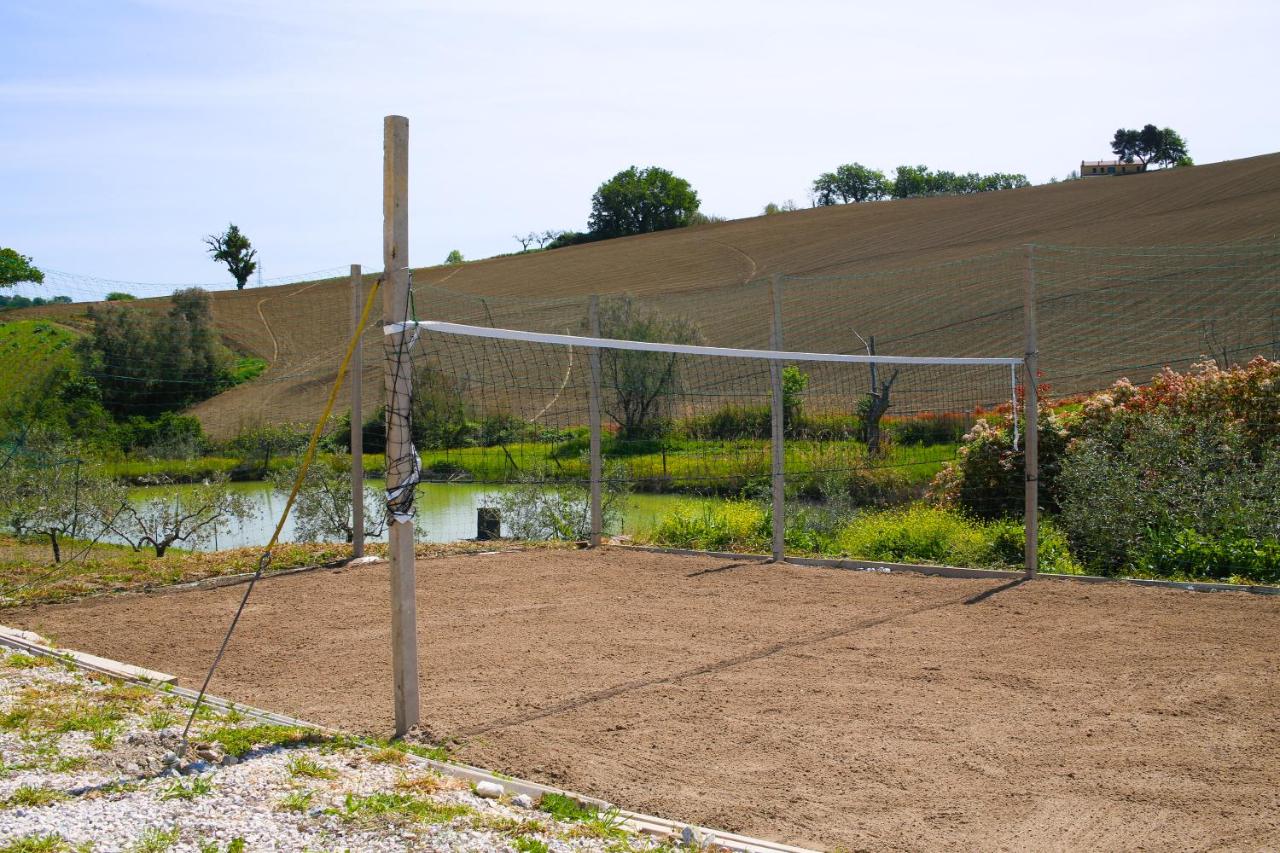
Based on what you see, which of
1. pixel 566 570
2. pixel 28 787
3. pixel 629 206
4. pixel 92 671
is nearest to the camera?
pixel 28 787

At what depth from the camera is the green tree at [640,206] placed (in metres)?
53.1

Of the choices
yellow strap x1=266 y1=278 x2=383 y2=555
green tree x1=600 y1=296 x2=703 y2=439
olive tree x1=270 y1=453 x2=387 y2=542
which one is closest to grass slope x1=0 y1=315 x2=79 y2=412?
olive tree x1=270 y1=453 x2=387 y2=542

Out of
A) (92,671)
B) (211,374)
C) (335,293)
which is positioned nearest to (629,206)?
(335,293)

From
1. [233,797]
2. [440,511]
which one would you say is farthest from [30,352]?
[233,797]

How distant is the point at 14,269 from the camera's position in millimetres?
10992

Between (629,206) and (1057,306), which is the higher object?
(629,206)

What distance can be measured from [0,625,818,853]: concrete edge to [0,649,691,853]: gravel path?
0.08 meters

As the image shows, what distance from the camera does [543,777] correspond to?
376 cm

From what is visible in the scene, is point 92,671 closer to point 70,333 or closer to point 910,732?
point 910,732

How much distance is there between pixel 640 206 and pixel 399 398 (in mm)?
50305

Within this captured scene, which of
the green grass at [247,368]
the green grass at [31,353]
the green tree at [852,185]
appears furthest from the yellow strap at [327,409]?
the green tree at [852,185]

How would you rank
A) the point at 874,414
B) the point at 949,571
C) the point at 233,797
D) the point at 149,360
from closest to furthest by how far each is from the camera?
the point at 233,797, the point at 949,571, the point at 874,414, the point at 149,360

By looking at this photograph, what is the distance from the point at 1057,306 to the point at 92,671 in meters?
17.0

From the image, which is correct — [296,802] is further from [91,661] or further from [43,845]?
[91,661]
